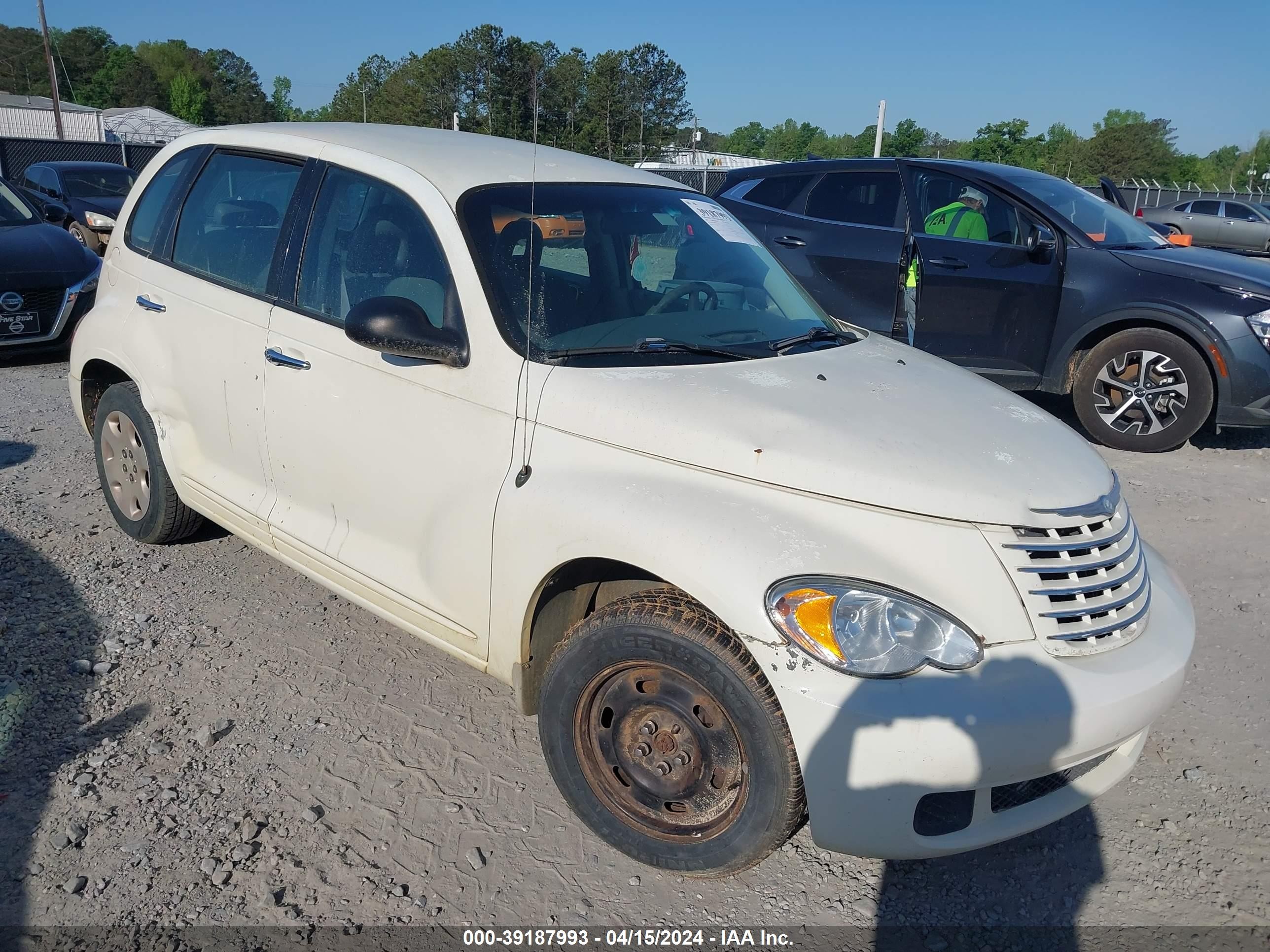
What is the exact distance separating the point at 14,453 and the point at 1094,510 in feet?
19.6

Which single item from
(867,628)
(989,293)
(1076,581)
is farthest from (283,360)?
(989,293)

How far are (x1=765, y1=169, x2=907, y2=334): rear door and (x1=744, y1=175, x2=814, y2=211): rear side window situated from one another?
0.37ft

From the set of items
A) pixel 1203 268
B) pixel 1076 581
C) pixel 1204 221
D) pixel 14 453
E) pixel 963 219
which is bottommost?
pixel 14 453

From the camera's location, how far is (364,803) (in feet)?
9.61

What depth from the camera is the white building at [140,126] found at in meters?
47.1

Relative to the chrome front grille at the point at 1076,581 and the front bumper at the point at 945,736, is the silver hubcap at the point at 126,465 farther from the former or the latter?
the chrome front grille at the point at 1076,581

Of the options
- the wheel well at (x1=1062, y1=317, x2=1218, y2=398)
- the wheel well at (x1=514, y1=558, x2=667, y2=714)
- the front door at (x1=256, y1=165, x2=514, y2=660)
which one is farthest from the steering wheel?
the wheel well at (x1=1062, y1=317, x2=1218, y2=398)

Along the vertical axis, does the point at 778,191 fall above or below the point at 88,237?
above

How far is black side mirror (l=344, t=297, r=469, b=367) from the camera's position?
9.38 ft

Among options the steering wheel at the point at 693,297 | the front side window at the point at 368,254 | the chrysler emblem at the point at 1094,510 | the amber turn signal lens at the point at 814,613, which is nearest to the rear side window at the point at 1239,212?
the steering wheel at the point at 693,297

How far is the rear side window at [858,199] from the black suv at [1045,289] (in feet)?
0.03

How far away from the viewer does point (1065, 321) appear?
6.84m

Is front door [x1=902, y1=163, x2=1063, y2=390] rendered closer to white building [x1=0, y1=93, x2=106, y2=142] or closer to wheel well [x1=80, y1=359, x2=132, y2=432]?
wheel well [x1=80, y1=359, x2=132, y2=432]

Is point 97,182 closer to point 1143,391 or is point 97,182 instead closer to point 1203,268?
point 1143,391
